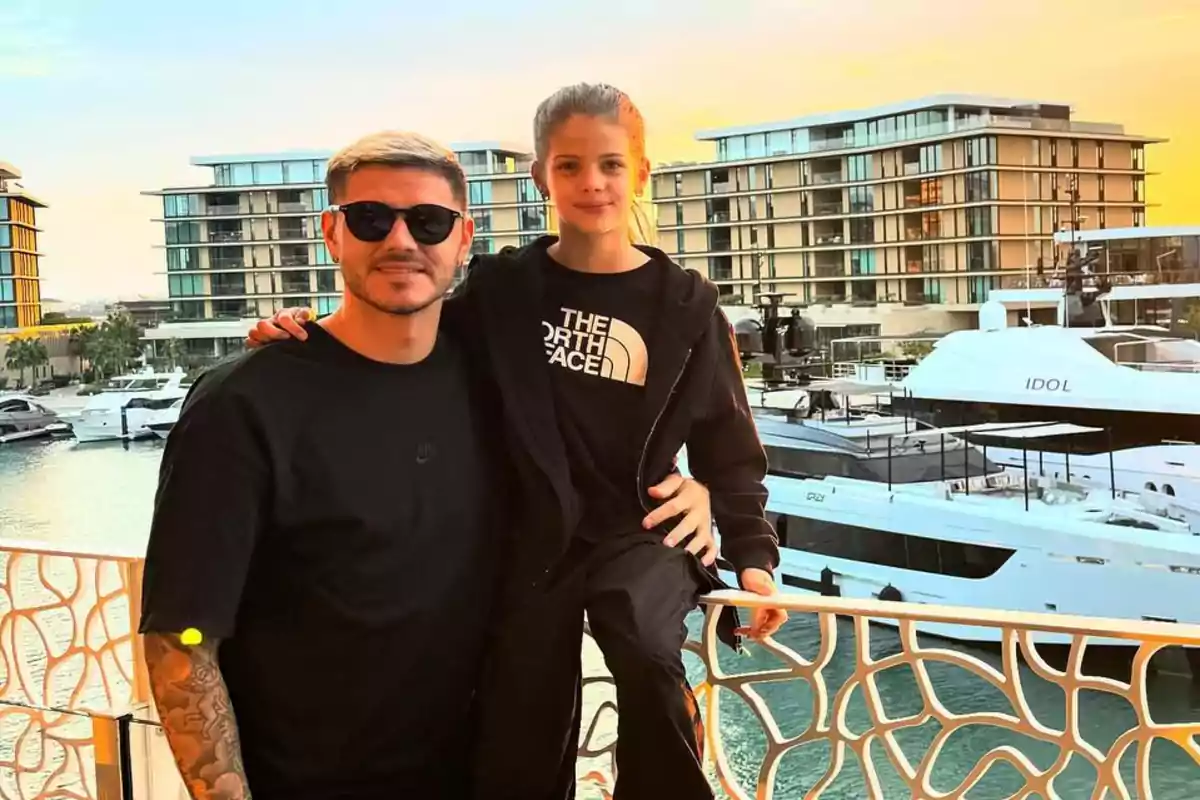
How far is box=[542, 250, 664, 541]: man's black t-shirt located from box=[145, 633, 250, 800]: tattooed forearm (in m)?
0.33

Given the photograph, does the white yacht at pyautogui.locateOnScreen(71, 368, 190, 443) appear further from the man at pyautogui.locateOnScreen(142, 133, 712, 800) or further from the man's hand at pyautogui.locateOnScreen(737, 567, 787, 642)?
the man at pyautogui.locateOnScreen(142, 133, 712, 800)

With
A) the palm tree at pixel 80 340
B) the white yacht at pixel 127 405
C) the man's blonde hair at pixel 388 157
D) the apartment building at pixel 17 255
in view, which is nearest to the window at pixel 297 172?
the white yacht at pixel 127 405

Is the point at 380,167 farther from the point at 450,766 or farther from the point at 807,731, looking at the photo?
the point at 807,731

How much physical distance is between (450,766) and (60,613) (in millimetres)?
6002

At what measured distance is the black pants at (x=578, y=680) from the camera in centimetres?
94

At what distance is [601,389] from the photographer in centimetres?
101

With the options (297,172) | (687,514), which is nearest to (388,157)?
(687,514)

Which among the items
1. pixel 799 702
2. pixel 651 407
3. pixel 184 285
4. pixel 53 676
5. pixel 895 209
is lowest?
pixel 799 702

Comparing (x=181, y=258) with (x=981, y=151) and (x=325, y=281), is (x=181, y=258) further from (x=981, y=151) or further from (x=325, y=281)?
(x=981, y=151)

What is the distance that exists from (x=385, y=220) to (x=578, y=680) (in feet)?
1.37

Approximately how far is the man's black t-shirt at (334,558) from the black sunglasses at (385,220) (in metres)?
0.08

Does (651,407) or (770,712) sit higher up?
(651,407)

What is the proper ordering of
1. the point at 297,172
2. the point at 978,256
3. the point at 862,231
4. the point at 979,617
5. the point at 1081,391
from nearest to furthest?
the point at 979,617 → the point at 297,172 → the point at 978,256 → the point at 862,231 → the point at 1081,391

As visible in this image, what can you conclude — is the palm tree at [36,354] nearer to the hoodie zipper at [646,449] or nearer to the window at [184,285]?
the window at [184,285]
